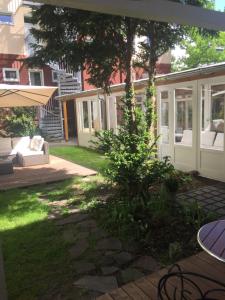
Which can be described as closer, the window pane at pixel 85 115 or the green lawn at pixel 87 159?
the green lawn at pixel 87 159

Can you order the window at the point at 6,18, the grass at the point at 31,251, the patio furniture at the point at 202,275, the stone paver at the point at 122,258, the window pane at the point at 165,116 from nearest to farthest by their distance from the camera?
the patio furniture at the point at 202,275
the grass at the point at 31,251
the stone paver at the point at 122,258
the window pane at the point at 165,116
the window at the point at 6,18

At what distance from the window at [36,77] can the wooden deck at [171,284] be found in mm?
17011

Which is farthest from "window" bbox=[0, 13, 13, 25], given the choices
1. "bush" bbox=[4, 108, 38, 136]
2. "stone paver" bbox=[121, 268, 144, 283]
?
"stone paver" bbox=[121, 268, 144, 283]

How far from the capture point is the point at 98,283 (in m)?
3.06

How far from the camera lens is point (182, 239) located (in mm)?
3887

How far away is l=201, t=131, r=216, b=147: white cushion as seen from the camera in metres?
7.12

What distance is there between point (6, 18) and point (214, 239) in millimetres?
18187

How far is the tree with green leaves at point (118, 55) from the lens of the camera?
16.1 feet

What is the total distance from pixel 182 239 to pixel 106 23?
180 inches

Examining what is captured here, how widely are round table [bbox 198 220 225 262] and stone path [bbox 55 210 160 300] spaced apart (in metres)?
1.26

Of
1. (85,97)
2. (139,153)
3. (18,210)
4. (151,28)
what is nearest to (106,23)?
(151,28)

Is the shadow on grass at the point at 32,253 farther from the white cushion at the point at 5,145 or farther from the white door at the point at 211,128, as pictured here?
the white cushion at the point at 5,145

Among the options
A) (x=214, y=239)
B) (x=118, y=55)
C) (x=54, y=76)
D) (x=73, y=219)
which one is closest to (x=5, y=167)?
(x=73, y=219)

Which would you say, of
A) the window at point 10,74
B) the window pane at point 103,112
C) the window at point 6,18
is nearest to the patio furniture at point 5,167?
the window pane at point 103,112
